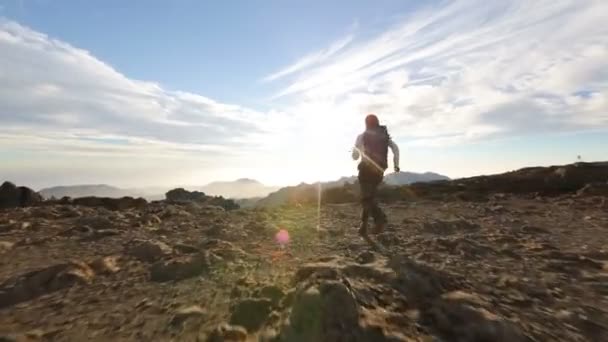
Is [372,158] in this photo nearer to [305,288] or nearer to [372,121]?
[372,121]

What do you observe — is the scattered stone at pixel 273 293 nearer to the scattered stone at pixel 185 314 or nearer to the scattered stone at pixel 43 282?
the scattered stone at pixel 185 314

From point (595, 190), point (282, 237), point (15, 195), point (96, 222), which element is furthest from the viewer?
point (15, 195)

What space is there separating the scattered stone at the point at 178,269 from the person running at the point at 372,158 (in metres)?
4.44

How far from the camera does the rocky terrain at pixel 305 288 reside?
13.0 feet

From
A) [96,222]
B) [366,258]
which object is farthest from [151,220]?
[366,258]

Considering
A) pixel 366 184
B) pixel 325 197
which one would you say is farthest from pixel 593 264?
pixel 325 197

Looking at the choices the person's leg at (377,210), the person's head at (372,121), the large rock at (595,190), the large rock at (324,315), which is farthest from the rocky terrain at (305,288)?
the large rock at (595,190)

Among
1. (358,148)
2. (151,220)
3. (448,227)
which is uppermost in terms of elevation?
(358,148)

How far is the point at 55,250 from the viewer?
340 inches

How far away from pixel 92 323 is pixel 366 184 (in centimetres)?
681

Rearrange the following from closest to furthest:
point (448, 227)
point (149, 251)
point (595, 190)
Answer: point (149, 251) < point (448, 227) < point (595, 190)

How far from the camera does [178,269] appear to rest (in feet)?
21.2

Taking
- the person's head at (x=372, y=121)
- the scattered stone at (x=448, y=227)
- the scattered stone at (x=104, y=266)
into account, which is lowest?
the scattered stone at (x=104, y=266)

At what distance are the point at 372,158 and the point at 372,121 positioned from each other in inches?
36.9
